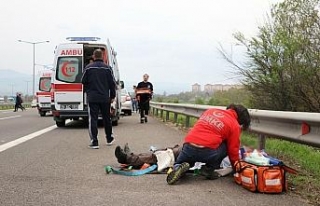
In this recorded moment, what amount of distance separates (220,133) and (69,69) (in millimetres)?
9338

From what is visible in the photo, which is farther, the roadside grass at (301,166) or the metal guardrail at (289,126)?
the metal guardrail at (289,126)

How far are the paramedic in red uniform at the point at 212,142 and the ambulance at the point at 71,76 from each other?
8.28 m

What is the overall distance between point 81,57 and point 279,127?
8878 millimetres

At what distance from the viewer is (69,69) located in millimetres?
13789

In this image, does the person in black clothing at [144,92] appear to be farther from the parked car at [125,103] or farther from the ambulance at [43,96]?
the ambulance at [43,96]

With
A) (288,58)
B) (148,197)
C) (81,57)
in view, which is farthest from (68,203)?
(288,58)

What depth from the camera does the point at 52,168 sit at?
624cm

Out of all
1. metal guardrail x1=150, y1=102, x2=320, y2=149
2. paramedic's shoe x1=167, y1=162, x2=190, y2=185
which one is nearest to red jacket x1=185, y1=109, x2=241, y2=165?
paramedic's shoe x1=167, y1=162, x2=190, y2=185

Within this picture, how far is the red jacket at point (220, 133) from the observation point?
5.27 metres

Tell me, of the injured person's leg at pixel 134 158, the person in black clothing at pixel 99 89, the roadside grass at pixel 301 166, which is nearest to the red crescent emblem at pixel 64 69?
the person in black clothing at pixel 99 89

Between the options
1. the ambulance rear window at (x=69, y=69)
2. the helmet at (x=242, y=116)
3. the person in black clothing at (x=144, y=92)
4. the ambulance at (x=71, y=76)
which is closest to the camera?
the helmet at (x=242, y=116)

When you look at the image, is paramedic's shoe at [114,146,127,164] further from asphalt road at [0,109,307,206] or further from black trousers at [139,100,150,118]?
black trousers at [139,100,150,118]

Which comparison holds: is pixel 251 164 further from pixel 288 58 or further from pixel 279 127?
pixel 288 58

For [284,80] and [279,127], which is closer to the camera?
[279,127]
